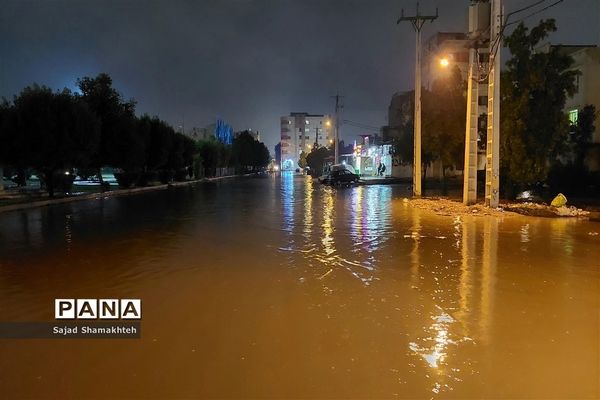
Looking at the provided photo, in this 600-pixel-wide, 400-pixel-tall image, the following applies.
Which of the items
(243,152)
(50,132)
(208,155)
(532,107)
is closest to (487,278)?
(532,107)

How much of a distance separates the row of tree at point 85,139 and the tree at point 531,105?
22.8 metres

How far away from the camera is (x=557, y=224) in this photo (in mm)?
17734

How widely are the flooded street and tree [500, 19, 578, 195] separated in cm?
957

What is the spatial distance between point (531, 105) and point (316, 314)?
68.6ft

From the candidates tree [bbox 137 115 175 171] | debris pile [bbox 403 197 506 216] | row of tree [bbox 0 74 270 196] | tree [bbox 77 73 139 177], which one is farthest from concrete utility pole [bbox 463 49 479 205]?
tree [bbox 137 115 175 171]

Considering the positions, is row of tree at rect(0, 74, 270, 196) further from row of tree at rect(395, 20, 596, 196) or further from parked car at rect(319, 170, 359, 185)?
row of tree at rect(395, 20, 596, 196)

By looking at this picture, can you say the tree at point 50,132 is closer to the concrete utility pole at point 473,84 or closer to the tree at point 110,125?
the tree at point 110,125

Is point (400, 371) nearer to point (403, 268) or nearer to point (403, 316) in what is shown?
point (403, 316)

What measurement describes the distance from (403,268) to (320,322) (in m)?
3.93

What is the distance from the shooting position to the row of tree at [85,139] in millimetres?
29516

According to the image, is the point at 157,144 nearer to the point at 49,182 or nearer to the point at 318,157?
the point at 49,182

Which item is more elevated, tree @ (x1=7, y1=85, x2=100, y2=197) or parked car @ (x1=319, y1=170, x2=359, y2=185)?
tree @ (x1=7, y1=85, x2=100, y2=197)

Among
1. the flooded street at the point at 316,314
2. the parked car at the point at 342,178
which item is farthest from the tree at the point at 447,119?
the parked car at the point at 342,178

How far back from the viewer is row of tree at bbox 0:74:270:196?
96.8 feet
